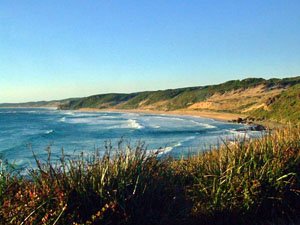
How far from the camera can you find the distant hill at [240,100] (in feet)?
222

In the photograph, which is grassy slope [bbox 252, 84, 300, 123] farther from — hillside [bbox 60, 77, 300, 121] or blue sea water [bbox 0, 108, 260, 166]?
blue sea water [bbox 0, 108, 260, 166]

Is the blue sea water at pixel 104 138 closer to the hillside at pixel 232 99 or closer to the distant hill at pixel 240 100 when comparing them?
the distant hill at pixel 240 100

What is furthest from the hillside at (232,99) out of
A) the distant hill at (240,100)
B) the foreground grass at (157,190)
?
the foreground grass at (157,190)

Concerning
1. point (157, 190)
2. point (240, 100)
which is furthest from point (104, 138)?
point (240, 100)

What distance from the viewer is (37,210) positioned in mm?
5227

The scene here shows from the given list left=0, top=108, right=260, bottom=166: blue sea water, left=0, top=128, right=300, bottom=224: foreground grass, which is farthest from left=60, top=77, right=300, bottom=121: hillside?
left=0, top=128, right=300, bottom=224: foreground grass

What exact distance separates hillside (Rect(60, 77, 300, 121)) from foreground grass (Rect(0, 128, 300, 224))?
50.3 m

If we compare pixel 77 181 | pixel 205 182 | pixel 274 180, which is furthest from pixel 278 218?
pixel 77 181

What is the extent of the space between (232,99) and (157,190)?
327 feet

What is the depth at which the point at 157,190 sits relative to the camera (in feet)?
20.3

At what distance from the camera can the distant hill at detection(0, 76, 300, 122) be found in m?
67.8

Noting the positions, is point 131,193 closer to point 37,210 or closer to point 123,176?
point 123,176

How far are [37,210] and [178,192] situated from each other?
2.06 meters

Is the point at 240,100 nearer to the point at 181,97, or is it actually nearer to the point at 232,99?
the point at 232,99
